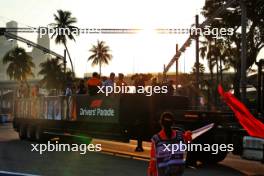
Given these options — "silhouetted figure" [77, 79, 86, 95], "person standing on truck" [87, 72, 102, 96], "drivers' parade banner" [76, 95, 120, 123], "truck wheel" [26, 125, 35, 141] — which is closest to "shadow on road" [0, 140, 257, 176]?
"drivers' parade banner" [76, 95, 120, 123]

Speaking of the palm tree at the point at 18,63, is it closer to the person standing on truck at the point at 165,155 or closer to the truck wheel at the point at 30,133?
the truck wheel at the point at 30,133

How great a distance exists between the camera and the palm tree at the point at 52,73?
87750 millimetres

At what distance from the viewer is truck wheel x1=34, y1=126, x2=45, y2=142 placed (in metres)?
23.3

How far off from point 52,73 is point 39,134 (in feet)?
215

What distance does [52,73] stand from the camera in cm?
8825

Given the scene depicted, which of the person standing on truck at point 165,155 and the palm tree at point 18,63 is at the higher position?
the palm tree at point 18,63

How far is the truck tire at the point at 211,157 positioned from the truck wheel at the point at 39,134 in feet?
32.6

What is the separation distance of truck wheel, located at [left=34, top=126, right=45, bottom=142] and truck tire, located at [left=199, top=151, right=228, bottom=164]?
9932 mm

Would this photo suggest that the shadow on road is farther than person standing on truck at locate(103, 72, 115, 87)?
No

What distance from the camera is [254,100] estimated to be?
1322 cm

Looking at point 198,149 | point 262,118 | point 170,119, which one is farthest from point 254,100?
point 170,119

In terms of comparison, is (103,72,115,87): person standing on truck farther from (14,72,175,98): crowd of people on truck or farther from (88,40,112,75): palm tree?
(88,40,112,75): palm tree

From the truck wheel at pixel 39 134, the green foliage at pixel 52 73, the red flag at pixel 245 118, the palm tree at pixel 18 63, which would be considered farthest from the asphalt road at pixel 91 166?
the palm tree at pixel 18 63

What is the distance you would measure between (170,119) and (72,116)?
527 inches
